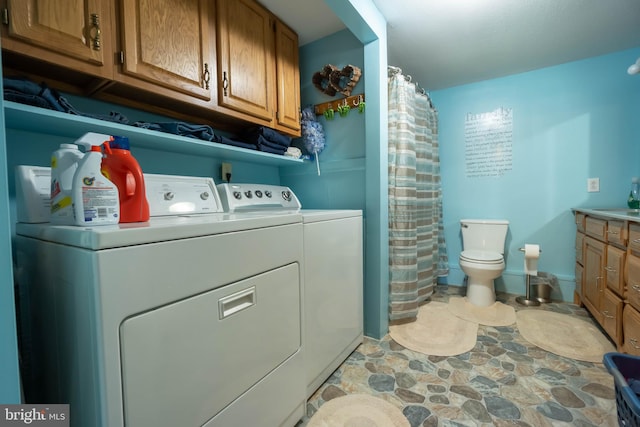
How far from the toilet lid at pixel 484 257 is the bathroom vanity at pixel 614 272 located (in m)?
0.57

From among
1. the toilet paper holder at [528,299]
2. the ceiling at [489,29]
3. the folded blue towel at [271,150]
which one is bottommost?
the toilet paper holder at [528,299]

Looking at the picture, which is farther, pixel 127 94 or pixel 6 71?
pixel 127 94

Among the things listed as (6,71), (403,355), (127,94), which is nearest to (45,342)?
(6,71)

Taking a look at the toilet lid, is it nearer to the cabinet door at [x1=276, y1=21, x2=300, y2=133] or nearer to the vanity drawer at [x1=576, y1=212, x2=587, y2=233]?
the vanity drawer at [x1=576, y1=212, x2=587, y2=233]

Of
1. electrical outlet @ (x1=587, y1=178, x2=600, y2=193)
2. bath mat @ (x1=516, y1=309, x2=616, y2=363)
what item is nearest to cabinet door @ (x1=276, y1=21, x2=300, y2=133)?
bath mat @ (x1=516, y1=309, x2=616, y2=363)

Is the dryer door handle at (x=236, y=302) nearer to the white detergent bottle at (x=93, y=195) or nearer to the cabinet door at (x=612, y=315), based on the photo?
the white detergent bottle at (x=93, y=195)

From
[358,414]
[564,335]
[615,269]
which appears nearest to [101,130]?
[358,414]

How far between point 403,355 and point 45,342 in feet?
5.34

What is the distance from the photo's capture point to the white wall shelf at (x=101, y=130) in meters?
0.87

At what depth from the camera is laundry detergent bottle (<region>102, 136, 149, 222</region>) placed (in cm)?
81

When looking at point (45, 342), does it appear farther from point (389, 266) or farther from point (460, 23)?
point (460, 23)

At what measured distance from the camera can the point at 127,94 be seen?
1.21 m

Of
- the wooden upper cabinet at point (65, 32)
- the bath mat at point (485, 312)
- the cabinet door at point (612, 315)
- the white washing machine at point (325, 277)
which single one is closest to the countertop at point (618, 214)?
the cabinet door at point (612, 315)

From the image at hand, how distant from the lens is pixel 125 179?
826 millimetres
